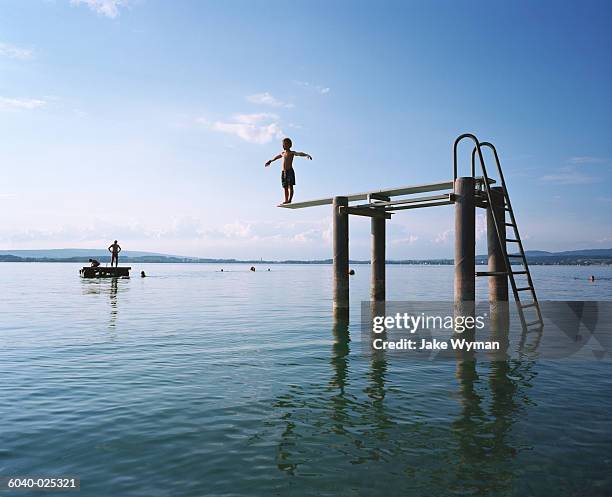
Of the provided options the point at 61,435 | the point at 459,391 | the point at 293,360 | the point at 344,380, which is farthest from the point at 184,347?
the point at 459,391

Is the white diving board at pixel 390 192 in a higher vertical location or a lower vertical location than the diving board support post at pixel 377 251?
higher

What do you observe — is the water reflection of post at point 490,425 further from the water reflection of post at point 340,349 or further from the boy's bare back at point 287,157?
the boy's bare back at point 287,157

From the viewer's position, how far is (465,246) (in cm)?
1221

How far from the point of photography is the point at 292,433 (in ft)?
24.2

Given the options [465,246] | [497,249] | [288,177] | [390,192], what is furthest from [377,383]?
[288,177]

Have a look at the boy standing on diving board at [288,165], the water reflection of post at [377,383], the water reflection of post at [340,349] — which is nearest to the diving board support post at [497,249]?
the water reflection of post at [377,383]

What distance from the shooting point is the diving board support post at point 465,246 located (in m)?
12.2

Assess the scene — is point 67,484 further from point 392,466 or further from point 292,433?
point 392,466

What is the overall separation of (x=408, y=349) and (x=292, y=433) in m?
8.22

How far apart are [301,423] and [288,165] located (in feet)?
36.3

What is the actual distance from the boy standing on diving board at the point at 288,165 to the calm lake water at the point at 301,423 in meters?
6.22

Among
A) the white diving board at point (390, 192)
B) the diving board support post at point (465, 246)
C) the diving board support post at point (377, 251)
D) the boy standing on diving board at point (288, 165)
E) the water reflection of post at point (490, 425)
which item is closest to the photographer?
the water reflection of post at point (490, 425)

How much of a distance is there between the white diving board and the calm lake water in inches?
205

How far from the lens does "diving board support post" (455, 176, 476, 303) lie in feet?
40.1
